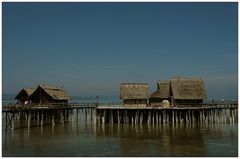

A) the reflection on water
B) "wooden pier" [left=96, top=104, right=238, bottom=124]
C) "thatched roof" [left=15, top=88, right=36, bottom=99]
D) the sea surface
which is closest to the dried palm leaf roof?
"thatched roof" [left=15, top=88, right=36, bottom=99]

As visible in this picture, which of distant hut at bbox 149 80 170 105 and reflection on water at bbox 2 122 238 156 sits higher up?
distant hut at bbox 149 80 170 105

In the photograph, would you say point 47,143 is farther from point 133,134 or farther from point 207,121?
point 207,121

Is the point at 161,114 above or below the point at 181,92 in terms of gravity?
below

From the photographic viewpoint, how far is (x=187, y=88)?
42.4m

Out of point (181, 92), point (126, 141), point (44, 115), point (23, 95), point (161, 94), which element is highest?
point (181, 92)

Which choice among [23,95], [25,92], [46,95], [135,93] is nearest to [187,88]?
[135,93]

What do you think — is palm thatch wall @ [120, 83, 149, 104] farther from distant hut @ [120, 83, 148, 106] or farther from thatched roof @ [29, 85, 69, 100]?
thatched roof @ [29, 85, 69, 100]

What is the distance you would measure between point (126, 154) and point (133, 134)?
9.15 metres

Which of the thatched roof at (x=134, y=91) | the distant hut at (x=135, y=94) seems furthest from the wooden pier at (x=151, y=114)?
the thatched roof at (x=134, y=91)

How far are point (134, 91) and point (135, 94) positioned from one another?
362mm

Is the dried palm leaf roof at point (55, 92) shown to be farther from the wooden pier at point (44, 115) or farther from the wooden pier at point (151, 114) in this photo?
the wooden pier at point (151, 114)

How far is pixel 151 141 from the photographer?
90.2 ft

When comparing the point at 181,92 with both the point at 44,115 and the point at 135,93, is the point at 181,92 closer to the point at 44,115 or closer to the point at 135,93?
the point at 135,93

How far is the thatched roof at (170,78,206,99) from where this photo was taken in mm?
42031
